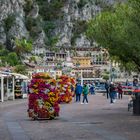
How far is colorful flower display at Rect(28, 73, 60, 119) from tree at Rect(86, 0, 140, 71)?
4.95 m

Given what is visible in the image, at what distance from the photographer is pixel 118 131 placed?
727 inches

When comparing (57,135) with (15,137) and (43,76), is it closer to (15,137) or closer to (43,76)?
(15,137)

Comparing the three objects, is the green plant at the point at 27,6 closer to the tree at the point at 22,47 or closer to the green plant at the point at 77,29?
the green plant at the point at 77,29

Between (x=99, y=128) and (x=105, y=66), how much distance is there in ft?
497

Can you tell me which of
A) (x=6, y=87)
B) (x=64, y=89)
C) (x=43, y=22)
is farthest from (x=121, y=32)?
(x=43, y=22)

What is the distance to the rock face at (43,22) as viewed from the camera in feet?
502

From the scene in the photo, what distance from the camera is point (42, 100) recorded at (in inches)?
988

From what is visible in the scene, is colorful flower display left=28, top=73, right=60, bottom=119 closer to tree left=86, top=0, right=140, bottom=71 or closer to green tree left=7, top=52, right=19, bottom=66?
tree left=86, top=0, right=140, bottom=71

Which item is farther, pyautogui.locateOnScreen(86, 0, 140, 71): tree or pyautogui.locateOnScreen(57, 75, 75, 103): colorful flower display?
pyautogui.locateOnScreen(57, 75, 75, 103): colorful flower display

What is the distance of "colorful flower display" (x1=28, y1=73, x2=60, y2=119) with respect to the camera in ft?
82.3

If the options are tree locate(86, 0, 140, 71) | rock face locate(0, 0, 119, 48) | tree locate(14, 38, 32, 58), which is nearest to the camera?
tree locate(86, 0, 140, 71)

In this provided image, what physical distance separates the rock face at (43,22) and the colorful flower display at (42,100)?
12403 cm

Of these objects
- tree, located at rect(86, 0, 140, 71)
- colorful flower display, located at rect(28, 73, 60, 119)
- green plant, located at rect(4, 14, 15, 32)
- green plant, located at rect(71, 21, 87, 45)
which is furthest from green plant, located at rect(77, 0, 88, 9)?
colorful flower display, located at rect(28, 73, 60, 119)

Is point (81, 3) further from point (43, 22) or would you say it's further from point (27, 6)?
point (27, 6)
